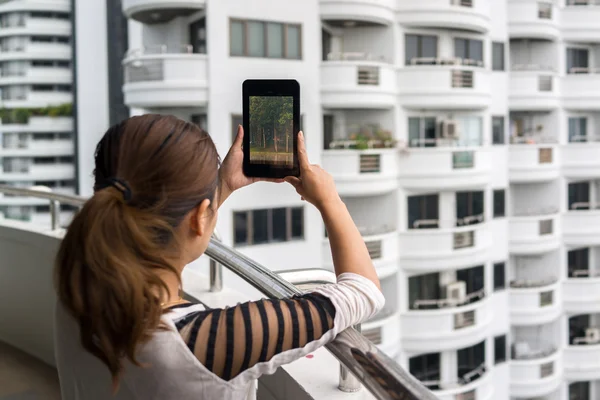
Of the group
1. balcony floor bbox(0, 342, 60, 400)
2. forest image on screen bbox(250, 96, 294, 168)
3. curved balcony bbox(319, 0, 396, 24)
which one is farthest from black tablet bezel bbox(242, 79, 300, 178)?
curved balcony bbox(319, 0, 396, 24)

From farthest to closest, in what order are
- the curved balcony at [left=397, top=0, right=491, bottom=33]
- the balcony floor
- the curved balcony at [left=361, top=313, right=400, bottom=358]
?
1. the curved balcony at [left=361, top=313, right=400, bottom=358]
2. the curved balcony at [left=397, top=0, right=491, bottom=33]
3. the balcony floor

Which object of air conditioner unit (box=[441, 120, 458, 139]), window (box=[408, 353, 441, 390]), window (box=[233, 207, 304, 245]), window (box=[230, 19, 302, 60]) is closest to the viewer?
window (box=[230, 19, 302, 60])

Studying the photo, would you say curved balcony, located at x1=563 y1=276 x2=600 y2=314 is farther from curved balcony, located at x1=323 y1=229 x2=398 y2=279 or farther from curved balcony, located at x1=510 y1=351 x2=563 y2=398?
curved balcony, located at x1=323 y1=229 x2=398 y2=279

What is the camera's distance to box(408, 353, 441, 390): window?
6895 mm

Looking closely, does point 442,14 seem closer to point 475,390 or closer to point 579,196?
point 579,196

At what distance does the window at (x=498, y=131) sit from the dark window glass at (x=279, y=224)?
2.48 metres

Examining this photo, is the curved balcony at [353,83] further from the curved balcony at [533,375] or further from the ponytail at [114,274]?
the ponytail at [114,274]

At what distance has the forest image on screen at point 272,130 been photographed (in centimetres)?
57

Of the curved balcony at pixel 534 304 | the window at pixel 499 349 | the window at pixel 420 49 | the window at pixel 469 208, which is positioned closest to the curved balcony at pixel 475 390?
the window at pixel 499 349

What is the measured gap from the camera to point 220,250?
0.85 meters

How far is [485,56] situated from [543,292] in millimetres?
2510

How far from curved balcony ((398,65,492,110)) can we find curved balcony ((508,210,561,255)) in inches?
63.7

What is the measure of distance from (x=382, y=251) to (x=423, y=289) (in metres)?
0.81

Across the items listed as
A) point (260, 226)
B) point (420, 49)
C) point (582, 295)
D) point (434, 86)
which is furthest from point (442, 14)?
point (582, 295)
